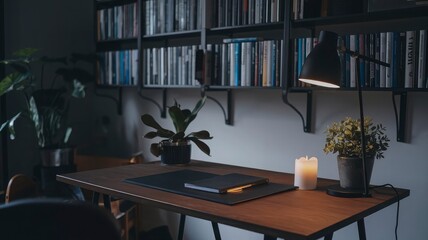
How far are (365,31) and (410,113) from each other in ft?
1.46

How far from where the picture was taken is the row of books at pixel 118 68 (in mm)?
2963

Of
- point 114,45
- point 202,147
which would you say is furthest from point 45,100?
point 202,147

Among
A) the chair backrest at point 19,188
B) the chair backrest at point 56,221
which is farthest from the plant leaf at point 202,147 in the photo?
the chair backrest at point 56,221

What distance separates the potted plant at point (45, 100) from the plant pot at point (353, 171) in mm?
1766

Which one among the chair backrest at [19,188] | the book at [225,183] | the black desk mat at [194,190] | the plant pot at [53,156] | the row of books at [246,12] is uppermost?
the row of books at [246,12]

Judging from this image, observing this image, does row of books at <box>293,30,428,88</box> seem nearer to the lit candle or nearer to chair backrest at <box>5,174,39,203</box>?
the lit candle

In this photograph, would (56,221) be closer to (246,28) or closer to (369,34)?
(369,34)

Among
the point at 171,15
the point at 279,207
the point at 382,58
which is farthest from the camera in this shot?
the point at 171,15

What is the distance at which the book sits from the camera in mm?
1581

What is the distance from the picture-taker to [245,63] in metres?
2.37

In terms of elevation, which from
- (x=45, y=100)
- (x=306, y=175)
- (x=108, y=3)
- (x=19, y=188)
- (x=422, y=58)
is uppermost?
(x=108, y=3)

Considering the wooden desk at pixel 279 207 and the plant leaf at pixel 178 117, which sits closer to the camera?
the wooden desk at pixel 279 207

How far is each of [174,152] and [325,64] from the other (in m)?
0.90

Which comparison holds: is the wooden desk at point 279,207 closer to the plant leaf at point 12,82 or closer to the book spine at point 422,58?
the book spine at point 422,58
